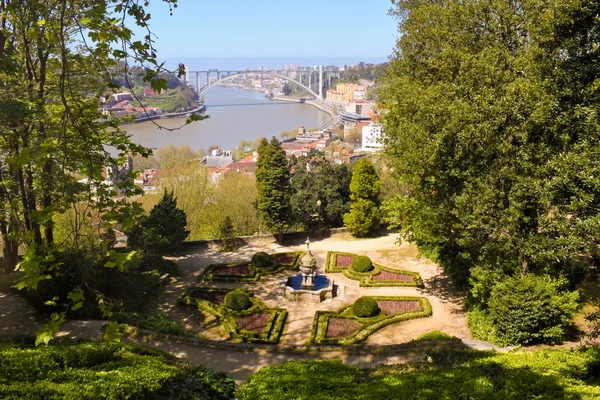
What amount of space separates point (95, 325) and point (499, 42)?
12.1 meters

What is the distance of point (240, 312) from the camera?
13.5 m

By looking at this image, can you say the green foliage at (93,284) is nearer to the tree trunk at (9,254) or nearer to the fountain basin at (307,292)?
the tree trunk at (9,254)

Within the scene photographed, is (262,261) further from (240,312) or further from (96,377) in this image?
(96,377)

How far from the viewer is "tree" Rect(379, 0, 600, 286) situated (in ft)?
27.9

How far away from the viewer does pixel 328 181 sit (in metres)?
22.1

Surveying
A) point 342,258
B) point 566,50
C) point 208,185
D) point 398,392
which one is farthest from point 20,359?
point 208,185

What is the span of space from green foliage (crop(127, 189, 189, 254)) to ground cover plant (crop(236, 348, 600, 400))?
9.96 metres

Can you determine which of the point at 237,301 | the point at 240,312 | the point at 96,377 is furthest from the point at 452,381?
the point at 237,301

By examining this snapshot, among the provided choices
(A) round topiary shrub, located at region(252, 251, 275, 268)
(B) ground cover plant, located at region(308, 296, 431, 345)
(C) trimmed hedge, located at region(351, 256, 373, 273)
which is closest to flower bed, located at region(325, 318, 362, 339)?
(B) ground cover plant, located at region(308, 296, 431, 345)

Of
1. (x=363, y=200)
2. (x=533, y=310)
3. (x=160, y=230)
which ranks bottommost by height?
(x=160, y=230)

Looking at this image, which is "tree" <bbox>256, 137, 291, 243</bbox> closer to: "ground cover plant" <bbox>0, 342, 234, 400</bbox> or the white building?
the white building

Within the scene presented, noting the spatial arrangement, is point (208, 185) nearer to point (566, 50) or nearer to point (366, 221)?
point (366, 221)

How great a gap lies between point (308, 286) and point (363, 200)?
6.88m

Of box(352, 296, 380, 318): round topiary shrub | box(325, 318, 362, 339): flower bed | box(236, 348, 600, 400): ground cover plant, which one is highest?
box(236, 348, 600, 400): ground cover plant
